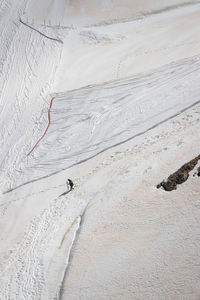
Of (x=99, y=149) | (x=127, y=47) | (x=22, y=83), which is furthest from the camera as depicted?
(x=127, y=47)

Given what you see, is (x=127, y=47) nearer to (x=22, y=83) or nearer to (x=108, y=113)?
(x=108, y=113)

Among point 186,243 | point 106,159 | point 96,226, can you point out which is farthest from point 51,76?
point 186,243

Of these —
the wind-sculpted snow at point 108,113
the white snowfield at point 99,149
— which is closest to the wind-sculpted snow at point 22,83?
the white snowfield at point 99,149

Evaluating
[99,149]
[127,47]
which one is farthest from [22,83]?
[99,149]

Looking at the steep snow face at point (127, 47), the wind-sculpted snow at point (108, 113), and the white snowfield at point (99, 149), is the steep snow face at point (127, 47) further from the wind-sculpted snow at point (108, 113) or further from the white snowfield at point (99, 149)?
the wind-sculpted snow at point (108, 113)

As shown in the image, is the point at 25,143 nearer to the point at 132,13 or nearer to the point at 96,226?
the point at 96,226

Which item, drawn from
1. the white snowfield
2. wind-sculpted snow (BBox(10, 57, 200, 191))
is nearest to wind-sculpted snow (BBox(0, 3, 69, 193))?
the white snowfield
